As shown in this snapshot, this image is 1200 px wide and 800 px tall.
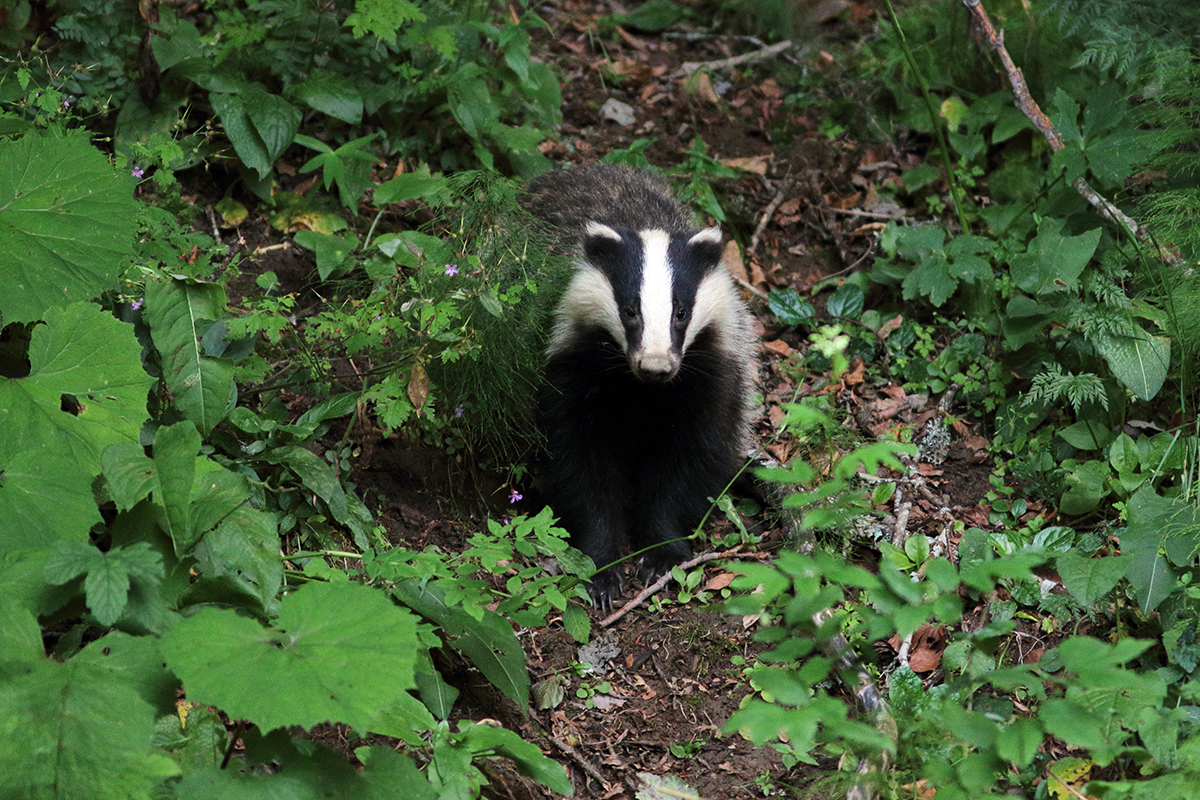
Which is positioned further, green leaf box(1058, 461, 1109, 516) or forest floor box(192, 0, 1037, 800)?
green leaf box(1058, 461, 1109, 516)

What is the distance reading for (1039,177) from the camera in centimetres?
566

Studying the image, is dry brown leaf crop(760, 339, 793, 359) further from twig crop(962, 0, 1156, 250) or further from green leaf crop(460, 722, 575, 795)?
green leaf crop(460, 722, 575, 795)

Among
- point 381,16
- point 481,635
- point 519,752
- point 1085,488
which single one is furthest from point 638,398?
point 381,16

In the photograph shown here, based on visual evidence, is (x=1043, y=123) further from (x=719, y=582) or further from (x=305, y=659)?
(x=305, y=659)

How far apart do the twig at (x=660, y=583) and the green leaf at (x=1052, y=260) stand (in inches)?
70.4

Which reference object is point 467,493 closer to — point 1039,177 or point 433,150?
point 433,150

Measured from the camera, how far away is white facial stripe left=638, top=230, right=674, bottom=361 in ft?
13.4

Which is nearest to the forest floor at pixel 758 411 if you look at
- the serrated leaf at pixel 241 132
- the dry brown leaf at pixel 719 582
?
the dry brown leaf at pixel 719 582

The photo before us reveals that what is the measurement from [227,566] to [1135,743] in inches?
109

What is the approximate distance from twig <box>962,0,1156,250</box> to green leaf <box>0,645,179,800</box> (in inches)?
171

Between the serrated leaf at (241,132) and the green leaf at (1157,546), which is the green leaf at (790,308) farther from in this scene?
the serrated leaf at (241,132)

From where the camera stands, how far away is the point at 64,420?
9.86 feet

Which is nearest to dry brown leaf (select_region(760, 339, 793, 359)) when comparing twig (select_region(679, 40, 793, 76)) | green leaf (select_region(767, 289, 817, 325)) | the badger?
green leaf (select_region(767, 289, 817, 325))

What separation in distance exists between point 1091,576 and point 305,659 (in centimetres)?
263
